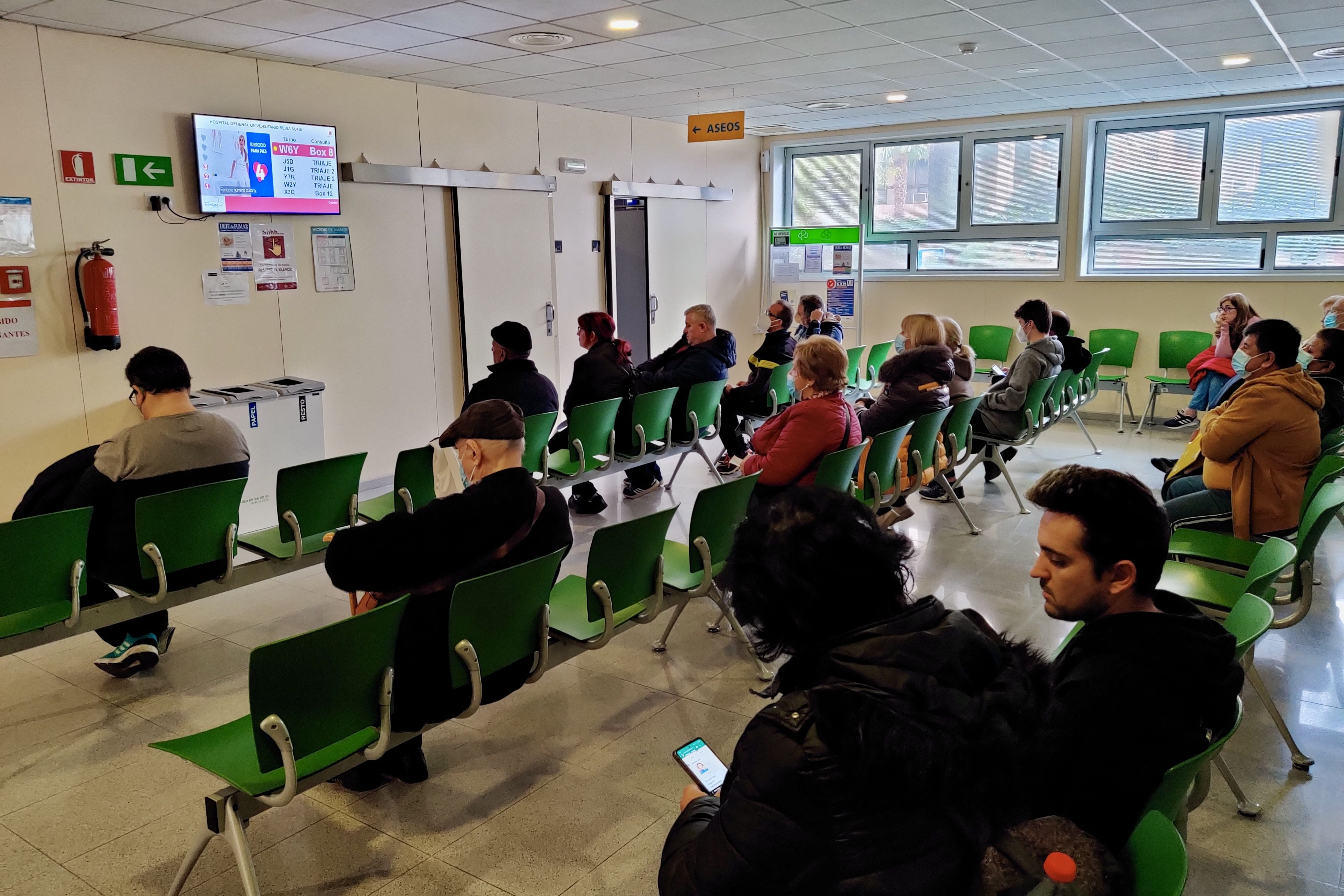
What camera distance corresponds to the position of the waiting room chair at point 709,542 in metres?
3.50

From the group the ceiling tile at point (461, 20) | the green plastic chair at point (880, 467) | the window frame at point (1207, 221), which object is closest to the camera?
the green plastic chair at point (880, 467)

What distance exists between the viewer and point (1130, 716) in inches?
64.3

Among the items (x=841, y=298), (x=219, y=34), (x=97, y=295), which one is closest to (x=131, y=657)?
(x=97, y=295)

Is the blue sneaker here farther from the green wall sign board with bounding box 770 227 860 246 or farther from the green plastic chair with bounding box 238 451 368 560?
the green wall sign board with bounding box 770 227 860 246

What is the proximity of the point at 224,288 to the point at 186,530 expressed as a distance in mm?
3255

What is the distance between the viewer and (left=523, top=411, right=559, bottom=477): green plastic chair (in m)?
4.99

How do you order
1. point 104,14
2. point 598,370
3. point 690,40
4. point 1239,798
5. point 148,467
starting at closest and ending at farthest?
point 1239,798
point 148,467
point 104,14
point 690,40
point 598,370

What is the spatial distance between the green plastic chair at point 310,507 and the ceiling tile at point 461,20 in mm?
2438

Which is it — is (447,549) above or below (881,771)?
below

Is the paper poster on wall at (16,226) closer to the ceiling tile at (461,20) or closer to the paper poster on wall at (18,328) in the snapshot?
the paper poster on wall at (18,328)

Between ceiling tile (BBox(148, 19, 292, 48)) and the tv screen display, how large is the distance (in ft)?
1.54

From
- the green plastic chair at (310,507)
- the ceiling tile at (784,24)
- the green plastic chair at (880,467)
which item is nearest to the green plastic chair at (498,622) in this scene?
the green plastic chair at (310,507)

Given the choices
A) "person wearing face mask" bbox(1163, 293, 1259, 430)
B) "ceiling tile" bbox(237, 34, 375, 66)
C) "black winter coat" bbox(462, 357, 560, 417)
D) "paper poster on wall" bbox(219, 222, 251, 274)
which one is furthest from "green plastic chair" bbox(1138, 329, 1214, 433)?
"paper poster on wall" bbox(219, 222, 251, 274)

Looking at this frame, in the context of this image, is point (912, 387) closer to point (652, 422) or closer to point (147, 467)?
point (652, 422)
